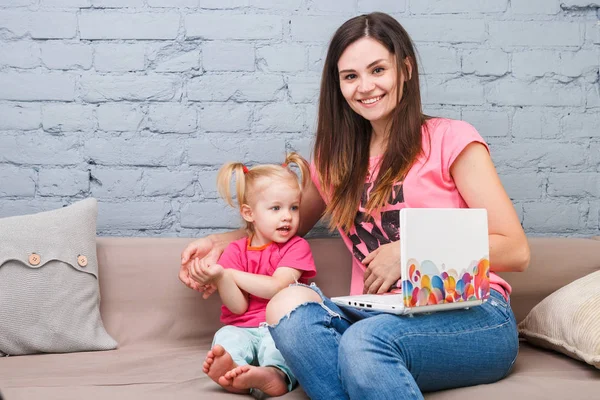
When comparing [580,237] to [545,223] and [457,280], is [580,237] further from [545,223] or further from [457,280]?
[457,280]

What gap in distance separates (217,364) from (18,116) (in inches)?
44.2

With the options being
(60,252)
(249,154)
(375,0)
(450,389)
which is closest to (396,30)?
(375,0)

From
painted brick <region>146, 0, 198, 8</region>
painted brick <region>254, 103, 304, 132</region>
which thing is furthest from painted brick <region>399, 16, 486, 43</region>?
painted brick <region>146, 0, 198, 8</region>

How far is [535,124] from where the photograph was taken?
7.44 feet

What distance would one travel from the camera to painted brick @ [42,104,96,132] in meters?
2.15

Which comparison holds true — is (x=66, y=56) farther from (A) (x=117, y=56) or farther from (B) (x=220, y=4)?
(B) (x=220, y=4)

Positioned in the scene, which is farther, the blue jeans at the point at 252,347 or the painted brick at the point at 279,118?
the painted brick at the point at 279,118

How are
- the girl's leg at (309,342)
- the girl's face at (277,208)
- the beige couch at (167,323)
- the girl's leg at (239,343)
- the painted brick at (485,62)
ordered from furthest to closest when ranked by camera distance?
the painted brick at (485,62) → the girl's face at (277,208) → the girl's leg at (239,343) → the beige couch at (167,323) → the girl's leg at (309,342)

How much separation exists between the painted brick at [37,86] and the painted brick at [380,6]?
92 centimetres

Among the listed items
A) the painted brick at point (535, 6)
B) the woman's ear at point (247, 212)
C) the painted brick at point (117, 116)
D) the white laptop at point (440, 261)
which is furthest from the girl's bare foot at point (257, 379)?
the painted brick at point (535, 6)

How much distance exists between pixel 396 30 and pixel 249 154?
64 cm

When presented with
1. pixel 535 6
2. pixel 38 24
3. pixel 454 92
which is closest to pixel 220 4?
pixel 38 24

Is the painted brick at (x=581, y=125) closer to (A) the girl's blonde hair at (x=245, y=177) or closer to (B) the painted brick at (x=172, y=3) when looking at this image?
(A) the girl's blonde hair at (x=245, y=177)

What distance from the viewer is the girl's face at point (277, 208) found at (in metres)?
1.92
